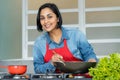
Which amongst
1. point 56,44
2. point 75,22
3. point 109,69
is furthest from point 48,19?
point 75,22

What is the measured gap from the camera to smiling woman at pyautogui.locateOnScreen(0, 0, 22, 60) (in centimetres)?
655

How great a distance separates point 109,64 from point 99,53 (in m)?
4.97

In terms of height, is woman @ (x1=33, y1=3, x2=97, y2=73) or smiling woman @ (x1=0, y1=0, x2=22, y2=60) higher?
smiling woman @ (x1=0, y1=0, x2=22, y2=60)

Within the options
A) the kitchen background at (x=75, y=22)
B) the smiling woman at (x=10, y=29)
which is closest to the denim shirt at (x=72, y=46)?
the kitchen background at (x=75, y=22)

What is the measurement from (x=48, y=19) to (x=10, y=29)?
4.38m

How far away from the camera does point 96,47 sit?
20.2ft

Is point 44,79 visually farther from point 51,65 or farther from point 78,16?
point 78,16

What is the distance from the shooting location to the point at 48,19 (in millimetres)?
2408

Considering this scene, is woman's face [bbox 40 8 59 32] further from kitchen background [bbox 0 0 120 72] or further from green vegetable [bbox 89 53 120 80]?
kitchen background [bbox 0 0 120 72]

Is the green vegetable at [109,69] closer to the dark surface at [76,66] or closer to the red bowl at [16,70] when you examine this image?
the dark surface at [76,66]

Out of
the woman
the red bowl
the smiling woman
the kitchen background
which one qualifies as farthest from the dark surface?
the smiling woman

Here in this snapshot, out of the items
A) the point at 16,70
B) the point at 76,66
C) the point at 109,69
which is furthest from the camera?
the point at 16,70

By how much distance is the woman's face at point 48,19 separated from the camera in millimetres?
2400

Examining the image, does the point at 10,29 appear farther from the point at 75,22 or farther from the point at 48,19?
the point at 48,19
